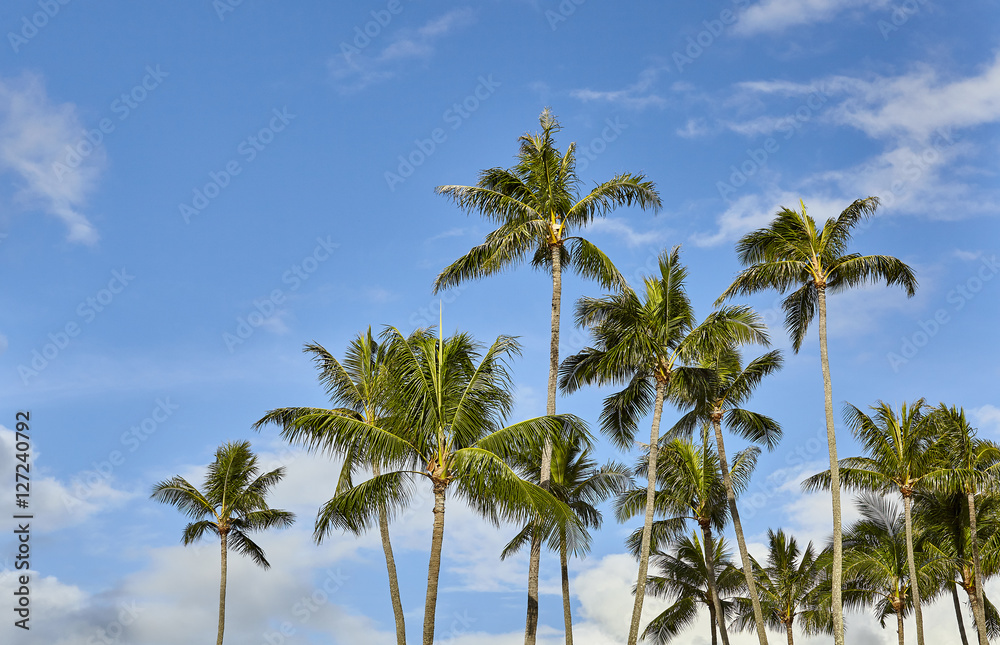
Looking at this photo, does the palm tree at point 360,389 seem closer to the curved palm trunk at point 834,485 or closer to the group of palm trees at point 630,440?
the group of palm trees at point 630,440

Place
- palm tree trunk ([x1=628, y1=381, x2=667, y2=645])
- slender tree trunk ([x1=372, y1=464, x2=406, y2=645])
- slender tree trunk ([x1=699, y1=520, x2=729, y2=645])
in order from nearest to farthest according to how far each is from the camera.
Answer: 1. palm tree trunk ([x1=628, y1=381, x2=667, y2=645])
2. slender tree trunk ([x1=372, y1=464, x2=406, y2=645])
3. slender tree trunk ([x1=699, y1=520, x2=729, y2=645])

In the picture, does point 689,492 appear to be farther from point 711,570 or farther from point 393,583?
point 393,583

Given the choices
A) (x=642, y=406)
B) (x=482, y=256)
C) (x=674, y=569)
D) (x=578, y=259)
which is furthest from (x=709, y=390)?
(x=674, y=569)

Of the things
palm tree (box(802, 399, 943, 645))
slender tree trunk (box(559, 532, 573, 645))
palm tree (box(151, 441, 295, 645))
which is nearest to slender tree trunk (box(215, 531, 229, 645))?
palm tree (box(151, 441, 295, 645))

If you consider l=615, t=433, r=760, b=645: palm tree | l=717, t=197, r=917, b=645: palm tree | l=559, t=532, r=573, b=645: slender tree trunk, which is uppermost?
l=717, t=197, r=917, b=645: palm tree

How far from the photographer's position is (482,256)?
1006 inches

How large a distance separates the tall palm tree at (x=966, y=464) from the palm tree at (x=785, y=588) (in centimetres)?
964

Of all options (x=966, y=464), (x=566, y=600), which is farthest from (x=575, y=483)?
(x=966, y=464)

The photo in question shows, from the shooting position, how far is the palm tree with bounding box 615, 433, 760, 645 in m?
35.0

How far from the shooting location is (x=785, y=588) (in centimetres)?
4253

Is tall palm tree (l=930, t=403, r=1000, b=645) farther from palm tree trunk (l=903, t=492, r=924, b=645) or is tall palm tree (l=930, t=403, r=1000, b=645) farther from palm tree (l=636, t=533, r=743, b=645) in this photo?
palm tree (l=636, t=533, r=743, b=645)

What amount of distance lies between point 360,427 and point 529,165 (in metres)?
10.3

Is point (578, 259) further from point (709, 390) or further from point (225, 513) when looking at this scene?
point (225, 513)

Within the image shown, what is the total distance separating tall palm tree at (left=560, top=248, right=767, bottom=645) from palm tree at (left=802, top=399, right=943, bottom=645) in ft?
27.9
